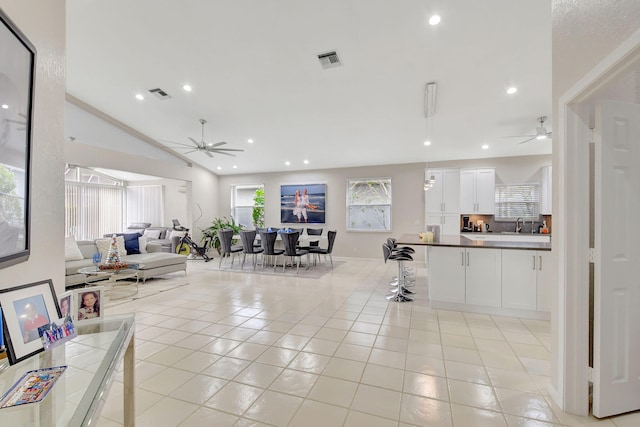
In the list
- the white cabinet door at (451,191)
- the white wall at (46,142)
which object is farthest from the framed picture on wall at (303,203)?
the white wall at (46,142)

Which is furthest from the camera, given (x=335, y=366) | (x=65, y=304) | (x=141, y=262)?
(x=141, y=262)

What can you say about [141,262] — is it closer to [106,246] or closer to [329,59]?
[106,246]

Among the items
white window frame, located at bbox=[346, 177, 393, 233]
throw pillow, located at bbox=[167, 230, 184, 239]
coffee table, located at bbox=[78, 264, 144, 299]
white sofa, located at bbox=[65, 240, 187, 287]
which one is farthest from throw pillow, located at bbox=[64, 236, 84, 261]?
white window frame, located at bbox=[346, 177, 393, 233]

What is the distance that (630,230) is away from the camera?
70.4 inches

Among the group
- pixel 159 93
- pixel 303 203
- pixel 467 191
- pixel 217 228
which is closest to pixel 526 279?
pixel 467 191

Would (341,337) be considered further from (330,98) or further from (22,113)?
(330,98)

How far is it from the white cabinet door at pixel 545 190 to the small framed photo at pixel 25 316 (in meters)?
8.16

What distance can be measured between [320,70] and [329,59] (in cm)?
30

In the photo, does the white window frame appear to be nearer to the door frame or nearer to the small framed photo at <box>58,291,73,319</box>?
the door frame

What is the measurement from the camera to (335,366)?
2.37 m

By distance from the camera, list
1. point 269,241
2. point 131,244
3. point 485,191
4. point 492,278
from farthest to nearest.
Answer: point 485,191 → point 269,241 → point 131,244 → point 492,278

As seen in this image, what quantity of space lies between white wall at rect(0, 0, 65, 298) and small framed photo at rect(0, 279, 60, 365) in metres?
0.15

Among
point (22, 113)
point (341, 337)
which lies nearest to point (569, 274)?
point (341, 337)

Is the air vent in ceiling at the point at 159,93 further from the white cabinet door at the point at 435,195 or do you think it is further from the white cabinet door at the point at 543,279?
the white cabinet door at the point at 543,279
